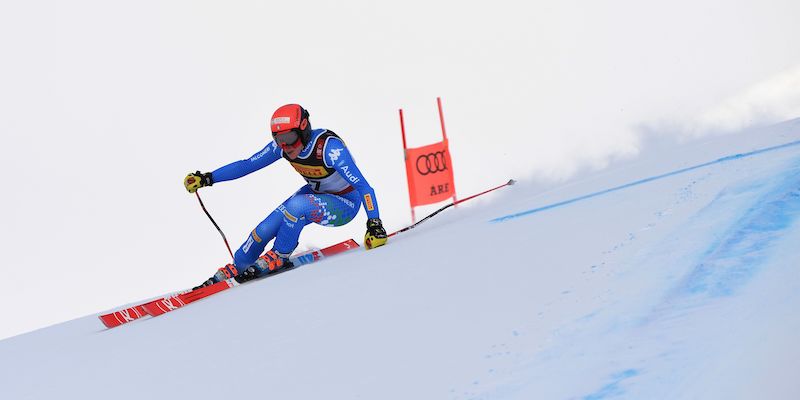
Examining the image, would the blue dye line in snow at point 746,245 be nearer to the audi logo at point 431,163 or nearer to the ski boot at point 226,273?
the ski boot at point 226,273

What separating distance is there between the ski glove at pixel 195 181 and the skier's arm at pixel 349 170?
2.74 feet

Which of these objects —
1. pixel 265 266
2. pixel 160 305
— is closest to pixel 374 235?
pixel 265 266

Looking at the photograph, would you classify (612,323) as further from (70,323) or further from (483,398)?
(70,323)

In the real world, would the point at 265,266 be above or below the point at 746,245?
below

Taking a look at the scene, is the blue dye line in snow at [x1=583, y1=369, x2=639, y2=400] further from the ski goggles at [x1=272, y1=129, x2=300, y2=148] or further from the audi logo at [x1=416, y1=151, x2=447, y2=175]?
the audi logo at [x1=416, y1=151, x2=447, y2=175]

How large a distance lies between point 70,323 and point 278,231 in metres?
1.68

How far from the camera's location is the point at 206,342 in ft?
10.8

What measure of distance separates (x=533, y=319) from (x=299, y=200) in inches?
127

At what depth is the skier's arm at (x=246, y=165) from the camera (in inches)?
224

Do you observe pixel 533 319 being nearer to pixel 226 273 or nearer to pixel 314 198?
pixel 314 198

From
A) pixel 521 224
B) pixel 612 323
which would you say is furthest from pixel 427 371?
pixel 521 224

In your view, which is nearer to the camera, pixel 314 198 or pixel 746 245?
pixel 746 245

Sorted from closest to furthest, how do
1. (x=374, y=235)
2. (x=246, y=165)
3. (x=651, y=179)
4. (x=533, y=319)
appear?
1. (x=533, y=319)
2. (x=651, y=179)
3. (x=374, y=235)
4. (x=246, y=165)

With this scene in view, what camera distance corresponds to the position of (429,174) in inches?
258
